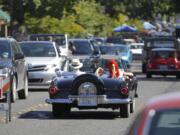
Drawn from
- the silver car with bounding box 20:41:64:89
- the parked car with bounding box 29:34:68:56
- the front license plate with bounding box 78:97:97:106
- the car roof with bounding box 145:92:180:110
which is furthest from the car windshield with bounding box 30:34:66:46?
the car roof with bounding box 145:92:180:110

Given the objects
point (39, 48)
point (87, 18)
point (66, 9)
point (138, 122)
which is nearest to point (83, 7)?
point (87, 18)

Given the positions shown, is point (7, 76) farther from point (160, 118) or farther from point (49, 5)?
point (49, 5)

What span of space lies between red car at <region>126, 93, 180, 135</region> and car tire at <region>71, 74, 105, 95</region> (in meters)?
11.1

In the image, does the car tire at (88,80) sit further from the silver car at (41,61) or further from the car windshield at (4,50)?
the silver car at (41,61)

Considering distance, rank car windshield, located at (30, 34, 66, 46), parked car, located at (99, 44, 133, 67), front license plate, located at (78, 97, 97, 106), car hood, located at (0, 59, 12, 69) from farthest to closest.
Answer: parked car, located at (99, 44, 133, 67), car windshield, located at (30, 34, 66, 46), car hood, located at (0, 59, 12, 69), front license plate, located at (78, 97, 97, 106)

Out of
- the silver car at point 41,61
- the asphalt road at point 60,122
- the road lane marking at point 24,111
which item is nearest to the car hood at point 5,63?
the asphalt road at point 60,122

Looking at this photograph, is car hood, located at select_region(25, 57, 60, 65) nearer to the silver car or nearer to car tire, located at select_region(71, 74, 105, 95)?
the silver car

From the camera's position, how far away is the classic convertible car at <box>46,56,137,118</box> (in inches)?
663

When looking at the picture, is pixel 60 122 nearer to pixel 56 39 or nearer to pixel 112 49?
pixel 56 39

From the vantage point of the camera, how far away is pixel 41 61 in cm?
2639

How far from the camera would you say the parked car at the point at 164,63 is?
36562mm

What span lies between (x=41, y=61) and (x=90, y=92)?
9651 mm

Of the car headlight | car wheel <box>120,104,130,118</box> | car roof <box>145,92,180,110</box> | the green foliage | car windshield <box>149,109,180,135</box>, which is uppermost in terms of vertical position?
the green foliage

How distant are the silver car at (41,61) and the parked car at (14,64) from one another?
2052 millimetres
